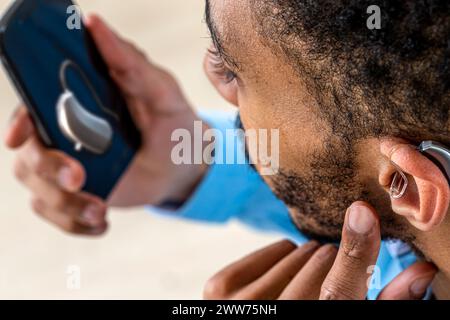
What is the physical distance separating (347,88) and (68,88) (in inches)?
19.4

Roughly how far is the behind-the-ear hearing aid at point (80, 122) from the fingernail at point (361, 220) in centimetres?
45

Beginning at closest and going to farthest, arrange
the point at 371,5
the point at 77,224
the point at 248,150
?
the point at 371,5
the point at 248,150
the point at 77,224

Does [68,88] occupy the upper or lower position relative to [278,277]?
upper

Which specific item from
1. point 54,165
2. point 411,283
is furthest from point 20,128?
point 411,283

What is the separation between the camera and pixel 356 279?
1.90ft

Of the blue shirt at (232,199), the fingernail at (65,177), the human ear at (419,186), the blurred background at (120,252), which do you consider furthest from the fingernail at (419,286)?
the blurred background at (120,252)

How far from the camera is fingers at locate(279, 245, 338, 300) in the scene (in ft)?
2.16

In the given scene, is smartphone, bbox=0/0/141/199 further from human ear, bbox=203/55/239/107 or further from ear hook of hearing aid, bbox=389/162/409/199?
ear hook of hearing aid, bbox=389/162/409/199

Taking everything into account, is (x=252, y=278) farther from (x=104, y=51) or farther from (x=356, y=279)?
(x=104, y=51)

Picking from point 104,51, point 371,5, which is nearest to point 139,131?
point 104,51

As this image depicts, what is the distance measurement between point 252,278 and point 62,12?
0.44 metres

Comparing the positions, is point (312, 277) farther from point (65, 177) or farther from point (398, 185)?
point (65, 177)

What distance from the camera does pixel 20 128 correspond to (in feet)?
3.16

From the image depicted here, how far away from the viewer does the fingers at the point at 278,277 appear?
69cm
